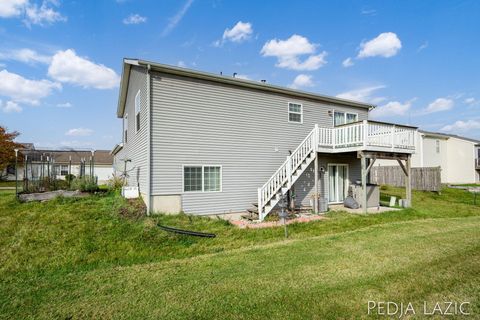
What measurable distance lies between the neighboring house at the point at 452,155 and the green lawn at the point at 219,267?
2142 cm

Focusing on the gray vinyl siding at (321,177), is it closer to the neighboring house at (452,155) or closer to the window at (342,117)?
the window at (342,117)

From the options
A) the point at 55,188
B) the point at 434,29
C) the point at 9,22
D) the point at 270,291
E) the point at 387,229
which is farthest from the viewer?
the point at 434,29

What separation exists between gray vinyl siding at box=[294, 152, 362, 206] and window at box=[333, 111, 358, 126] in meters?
1.89

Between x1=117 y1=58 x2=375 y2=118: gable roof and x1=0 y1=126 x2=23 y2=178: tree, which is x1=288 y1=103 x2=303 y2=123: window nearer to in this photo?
x1=117 y1=58 x2=375 y2=118: gable roof

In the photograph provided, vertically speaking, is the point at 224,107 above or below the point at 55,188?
above

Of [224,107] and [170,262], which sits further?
[224,107]

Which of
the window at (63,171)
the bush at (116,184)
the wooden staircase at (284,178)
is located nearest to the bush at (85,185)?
the bush at (116,184)

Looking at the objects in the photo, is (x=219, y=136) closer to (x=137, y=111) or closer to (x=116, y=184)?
(x=137, y=111)

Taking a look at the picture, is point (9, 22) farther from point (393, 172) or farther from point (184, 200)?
point (393, 172)

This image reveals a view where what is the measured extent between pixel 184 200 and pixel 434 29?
14.8 metres

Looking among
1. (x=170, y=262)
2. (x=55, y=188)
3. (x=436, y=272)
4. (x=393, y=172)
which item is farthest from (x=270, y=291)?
(x=393, y=172)

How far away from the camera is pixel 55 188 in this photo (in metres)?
11.7

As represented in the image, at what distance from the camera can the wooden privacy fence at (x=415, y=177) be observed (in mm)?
18594

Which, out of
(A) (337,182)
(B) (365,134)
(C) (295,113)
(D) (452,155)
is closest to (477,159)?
(D) (452,155)
